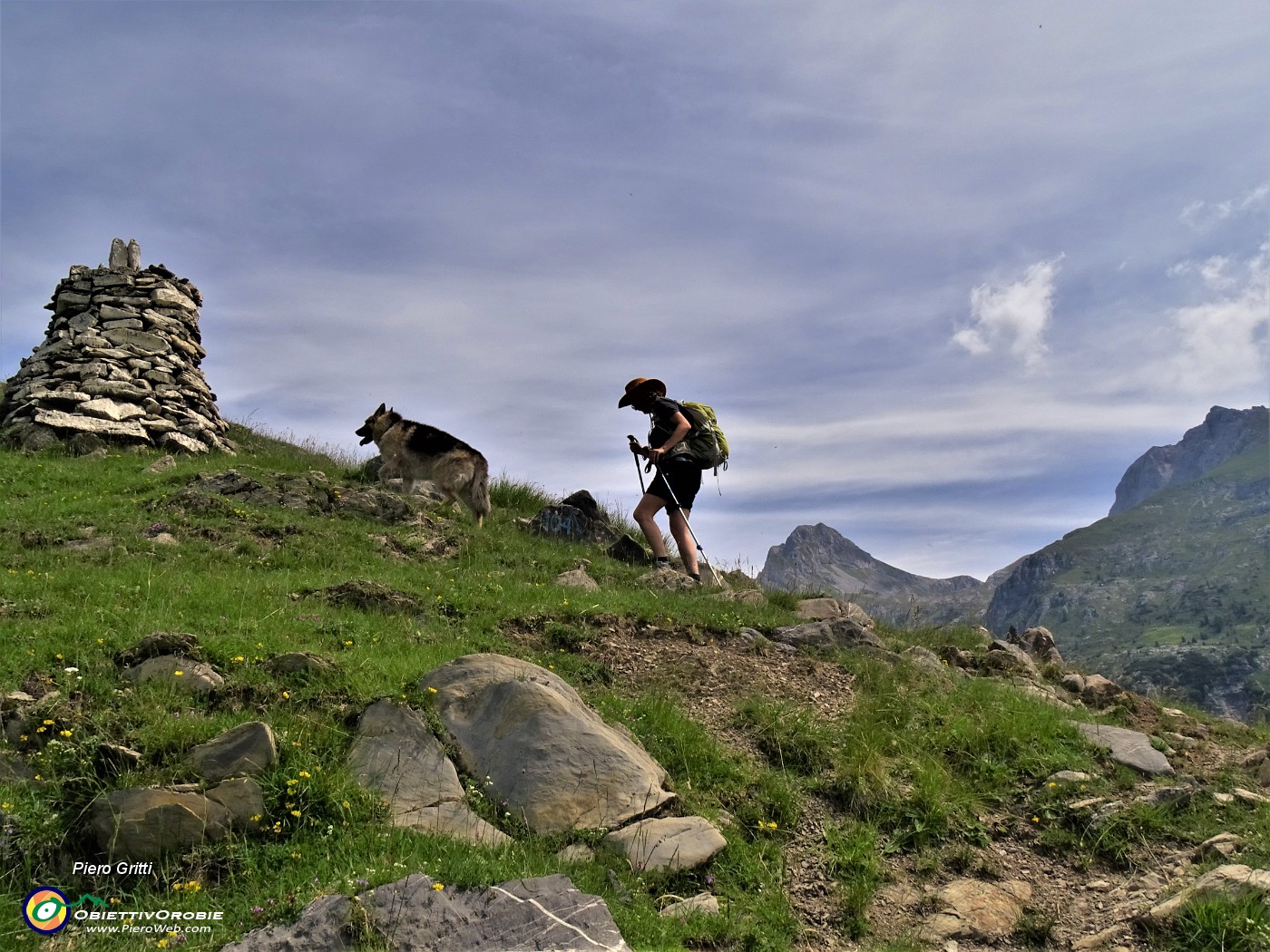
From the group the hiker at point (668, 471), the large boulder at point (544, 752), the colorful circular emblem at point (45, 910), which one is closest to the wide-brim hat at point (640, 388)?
the hiker at point (668, 471)

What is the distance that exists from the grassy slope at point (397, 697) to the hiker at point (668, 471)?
1.39m

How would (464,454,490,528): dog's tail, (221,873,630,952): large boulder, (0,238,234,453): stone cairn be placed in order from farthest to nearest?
(0,238,234,453): stone cairn < (464,454,490,528): dog's tail < (221,873,630,952): large boulder

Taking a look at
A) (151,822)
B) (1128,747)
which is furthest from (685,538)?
(151,822)

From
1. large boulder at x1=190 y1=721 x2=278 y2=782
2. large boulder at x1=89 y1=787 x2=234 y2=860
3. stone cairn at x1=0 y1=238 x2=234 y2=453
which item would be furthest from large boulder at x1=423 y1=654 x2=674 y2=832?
stone cairn at x1=0 y1=238 x2=234 y2=453

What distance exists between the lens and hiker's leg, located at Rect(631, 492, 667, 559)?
1186 cm

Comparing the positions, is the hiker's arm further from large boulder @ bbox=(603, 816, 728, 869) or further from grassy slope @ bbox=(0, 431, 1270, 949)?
large boulder @ bbox=(603, 816, 728, 869)

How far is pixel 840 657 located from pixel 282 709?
220 inches

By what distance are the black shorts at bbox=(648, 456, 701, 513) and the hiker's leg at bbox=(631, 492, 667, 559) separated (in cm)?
13

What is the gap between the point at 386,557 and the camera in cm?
1115

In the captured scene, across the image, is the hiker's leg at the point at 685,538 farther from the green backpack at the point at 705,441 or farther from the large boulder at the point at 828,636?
the large boulder at the point at 828,636

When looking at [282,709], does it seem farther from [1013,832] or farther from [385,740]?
[1013,832]

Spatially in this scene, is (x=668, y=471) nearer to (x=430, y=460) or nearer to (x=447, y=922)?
(x=430, y=460)

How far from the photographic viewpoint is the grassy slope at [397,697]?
4.23 meters

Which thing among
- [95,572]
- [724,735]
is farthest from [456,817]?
[95,572]
